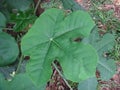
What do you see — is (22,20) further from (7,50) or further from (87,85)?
(87,85)

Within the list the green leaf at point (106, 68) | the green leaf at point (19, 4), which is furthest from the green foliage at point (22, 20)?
the green leaf at point (106, 68)

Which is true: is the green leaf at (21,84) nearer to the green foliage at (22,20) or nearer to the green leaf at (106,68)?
the green foliage at (22,20)

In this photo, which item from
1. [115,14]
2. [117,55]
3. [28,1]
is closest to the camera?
[28,1]

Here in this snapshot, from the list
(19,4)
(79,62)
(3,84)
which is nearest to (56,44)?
(79,62)

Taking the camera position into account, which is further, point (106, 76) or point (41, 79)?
point (106, 76)

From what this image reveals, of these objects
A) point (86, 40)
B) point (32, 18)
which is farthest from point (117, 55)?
point (32, 18)

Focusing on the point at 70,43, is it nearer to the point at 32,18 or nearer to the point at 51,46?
the point at 51,46
